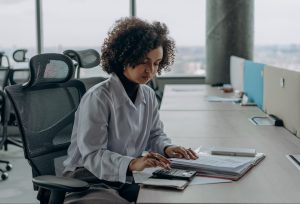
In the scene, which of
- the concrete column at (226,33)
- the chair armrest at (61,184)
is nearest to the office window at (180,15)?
the concrete column at (226,33)

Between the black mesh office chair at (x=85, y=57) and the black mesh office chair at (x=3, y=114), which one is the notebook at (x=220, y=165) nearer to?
the black mesh office chair at (x=85, y=57)

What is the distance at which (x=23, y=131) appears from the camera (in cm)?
189

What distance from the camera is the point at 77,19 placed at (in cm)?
564

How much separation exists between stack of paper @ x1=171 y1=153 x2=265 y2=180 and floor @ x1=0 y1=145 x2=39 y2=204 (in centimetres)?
198

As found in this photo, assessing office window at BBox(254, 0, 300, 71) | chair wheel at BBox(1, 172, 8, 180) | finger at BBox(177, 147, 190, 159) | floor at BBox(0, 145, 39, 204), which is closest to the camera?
finger at BBox(177, 147, 190, 159)

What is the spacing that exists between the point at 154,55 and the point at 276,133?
0.92 m

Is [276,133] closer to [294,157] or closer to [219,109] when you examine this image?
[294,157]

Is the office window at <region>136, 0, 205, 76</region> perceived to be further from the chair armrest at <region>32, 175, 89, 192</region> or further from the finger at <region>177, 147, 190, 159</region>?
the chair armrest at <region>32, 175, 89, 192</region>

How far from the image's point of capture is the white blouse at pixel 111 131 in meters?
1.64

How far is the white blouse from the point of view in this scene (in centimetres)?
164

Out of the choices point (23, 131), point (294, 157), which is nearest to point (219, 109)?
point (294, 157)

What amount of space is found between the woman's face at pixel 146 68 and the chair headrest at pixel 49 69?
382 millimetres

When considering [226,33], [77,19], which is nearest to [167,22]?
[226,33]

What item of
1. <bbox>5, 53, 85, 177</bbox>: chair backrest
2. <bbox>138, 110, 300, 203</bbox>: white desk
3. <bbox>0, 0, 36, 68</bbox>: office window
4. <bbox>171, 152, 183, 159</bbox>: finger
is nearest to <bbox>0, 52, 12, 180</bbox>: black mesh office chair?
<bbox>0, 0, 36, 68</bbox>: office window
